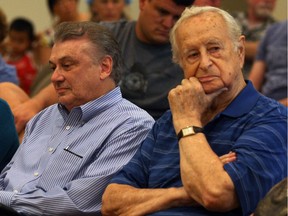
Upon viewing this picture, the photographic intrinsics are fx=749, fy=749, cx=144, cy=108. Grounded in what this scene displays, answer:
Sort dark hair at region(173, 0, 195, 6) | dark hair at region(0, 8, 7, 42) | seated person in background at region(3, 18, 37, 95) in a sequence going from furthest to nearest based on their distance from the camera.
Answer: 1. seated person in background at region(3, 18, 37, 95)
2. dark hair at region(0, 8, 7, 42)
3. dark hair at region(173, 0, 195, 6)

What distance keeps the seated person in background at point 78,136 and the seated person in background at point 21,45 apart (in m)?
2.77

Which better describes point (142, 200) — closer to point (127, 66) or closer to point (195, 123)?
point (195, 123)

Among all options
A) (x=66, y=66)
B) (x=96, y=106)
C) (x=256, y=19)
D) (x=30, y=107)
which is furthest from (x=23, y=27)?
(x=96, y=106)

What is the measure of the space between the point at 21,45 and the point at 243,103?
12.6ft

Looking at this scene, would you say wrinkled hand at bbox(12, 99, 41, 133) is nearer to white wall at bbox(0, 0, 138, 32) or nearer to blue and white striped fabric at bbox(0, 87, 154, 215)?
blue and white striped fabric at bbox(0, 87, 154, 215)

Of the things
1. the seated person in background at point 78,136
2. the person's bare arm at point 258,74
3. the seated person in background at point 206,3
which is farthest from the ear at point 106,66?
the person's bare arm at point 258,74

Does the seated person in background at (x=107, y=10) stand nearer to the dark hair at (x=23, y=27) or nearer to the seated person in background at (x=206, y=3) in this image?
the dark hair at (x=23, y=27)

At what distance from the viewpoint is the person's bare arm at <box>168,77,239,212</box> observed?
205cm

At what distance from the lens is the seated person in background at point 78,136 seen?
8.14 feet

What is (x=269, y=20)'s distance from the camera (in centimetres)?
491

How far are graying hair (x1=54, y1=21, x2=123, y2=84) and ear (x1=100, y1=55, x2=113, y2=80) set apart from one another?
1cm

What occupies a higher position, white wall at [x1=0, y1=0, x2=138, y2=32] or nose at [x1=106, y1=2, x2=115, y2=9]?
nose at [x1=106, y1=2, x2=115, y2=9]

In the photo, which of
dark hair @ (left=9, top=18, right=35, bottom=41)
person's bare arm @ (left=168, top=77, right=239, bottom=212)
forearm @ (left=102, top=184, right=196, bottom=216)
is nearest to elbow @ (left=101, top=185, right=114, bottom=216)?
forearm @ (left=102, top=184, right=196, bottom=216)

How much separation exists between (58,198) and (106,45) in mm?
611
